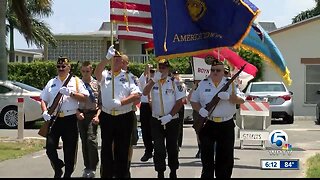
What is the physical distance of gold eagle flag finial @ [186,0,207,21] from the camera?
929 centimetres

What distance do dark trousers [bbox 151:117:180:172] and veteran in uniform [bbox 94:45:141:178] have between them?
27.7 inches

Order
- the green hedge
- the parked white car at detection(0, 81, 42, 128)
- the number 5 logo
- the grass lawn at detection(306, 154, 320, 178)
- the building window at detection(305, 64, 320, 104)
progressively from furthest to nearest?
the building window at detection(305, 64, 320, 104), the green hedge, the parked white car at detection(0, 81, 42, 128), the number 5 logo, the grass lawn at detection(306, 154, 320, 178)

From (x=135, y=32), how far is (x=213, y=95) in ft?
9.01

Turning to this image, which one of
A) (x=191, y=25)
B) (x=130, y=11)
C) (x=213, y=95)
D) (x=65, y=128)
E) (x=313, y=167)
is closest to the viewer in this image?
(x=213, y=95)

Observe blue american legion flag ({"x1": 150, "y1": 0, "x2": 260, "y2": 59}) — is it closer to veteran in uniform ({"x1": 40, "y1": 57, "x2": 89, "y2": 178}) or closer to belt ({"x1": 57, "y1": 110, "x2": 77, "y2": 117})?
veteran in uniform ({"x1": 40, "y1": 57, "x2": 89, "y2": 178})

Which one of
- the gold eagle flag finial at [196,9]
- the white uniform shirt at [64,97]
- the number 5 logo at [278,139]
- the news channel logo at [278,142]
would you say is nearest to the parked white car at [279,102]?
the news channel logo at [278,142]

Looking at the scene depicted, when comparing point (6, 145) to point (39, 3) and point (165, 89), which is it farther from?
point (39, 3)

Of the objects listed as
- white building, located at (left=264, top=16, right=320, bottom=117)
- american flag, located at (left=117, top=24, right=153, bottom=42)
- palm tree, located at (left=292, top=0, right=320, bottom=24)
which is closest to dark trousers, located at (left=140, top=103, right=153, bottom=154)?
american flag, located at (left=117, top=24, right=153, bottom=42)

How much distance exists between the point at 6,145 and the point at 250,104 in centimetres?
552

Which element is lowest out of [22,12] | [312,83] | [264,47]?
[312,83]

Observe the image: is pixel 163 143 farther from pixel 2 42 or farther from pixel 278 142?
pixel 2 42

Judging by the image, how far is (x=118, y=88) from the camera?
8492 mm

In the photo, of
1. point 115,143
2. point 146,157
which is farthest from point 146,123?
point 115,143

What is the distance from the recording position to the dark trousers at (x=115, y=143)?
8.44 meters
